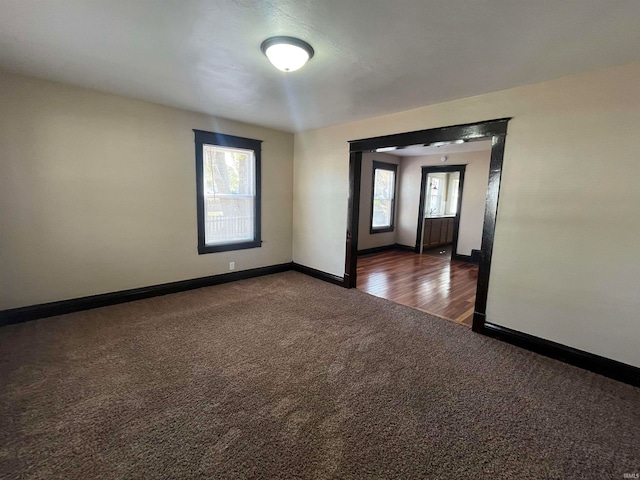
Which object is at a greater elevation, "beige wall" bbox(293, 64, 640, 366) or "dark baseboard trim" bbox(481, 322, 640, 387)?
"beige wall" bbox(293, 64, 640, 366)

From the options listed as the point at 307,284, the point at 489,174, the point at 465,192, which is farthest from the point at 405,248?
the point at 489,174

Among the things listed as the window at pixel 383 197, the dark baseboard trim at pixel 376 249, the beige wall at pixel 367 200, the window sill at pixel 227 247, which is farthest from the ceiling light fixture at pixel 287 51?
the dark baseboard trim at pixel 376 249

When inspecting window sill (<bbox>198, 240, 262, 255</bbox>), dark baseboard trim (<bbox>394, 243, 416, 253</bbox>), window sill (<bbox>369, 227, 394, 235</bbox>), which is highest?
window sill (<bbox>369, 227, 394, 235</bbox>)

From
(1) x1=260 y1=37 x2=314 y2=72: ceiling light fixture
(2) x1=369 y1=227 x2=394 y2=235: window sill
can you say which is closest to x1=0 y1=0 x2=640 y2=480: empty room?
(1) x1=260 y1=37 x2=314 y2=72: ceiling light fixture

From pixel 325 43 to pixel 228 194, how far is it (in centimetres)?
297

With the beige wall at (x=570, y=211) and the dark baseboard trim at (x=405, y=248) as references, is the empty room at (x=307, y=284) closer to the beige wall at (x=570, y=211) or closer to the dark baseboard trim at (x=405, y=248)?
the beige wall at (x=570, y=211)

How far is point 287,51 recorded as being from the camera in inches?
83.5

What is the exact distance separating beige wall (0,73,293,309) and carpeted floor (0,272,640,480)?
642mm

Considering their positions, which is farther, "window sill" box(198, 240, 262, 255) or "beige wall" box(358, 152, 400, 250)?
"beige wall" box(358, 152, 400, 250)

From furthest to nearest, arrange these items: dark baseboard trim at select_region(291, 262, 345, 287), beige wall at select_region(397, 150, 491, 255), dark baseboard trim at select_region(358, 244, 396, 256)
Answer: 1. dark baseboard trim at select_region(358, 244, 396, 256)
2. beige wall at select_region(397, 150, 491, 255)
3. dark baseboard trim at select_region(291, 262, 345, 287)

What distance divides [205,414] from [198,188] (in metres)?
3.15

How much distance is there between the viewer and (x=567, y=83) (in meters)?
2.55

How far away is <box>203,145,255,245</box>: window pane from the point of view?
439cm

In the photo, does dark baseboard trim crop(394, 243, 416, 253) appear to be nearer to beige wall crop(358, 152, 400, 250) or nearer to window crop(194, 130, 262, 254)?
beige wall crop(358, 152, 400, 250)
